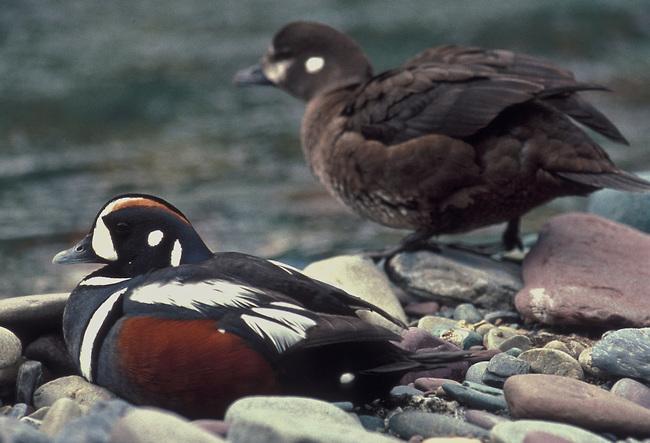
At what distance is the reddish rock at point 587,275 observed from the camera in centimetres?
477

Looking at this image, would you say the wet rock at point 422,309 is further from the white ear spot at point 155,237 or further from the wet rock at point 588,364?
the white ear spot at point 155,237

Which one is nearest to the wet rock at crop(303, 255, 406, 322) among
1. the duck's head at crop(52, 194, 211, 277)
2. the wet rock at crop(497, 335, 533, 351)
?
the wet rock at crop(497, 335, 533, 351)

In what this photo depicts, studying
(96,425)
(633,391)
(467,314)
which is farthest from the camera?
(467,314)

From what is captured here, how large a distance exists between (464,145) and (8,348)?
7.96 feet

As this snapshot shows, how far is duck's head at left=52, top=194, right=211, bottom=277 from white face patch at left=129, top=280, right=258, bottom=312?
29cm

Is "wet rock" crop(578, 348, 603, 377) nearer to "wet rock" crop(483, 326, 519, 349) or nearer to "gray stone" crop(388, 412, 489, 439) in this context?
"wet rock" crop(483, 326, 519, 349)

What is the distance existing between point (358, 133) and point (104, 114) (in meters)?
7.37

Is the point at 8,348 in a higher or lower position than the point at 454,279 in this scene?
higher

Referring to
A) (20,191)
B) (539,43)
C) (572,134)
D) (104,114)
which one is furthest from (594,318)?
(539,43)

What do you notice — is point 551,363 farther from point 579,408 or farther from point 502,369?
point 579,408

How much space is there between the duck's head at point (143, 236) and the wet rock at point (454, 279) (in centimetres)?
172

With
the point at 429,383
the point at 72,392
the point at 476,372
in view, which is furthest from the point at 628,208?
the point at 72,392

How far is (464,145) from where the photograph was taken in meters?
5.50

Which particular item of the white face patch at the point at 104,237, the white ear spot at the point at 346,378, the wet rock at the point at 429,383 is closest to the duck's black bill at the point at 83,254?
the white face patch at the point at 104,237
